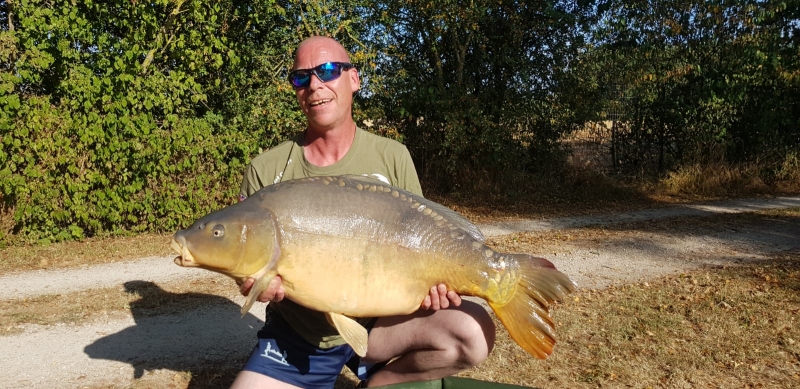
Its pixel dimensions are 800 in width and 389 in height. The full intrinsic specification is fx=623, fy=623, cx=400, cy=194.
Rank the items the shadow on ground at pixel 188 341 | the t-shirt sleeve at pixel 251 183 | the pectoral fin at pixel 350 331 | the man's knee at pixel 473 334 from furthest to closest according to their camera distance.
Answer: the shadow on ground at pixel 188 341 < the t-shirt sleeve at pixel 251 183 < the man's knee at pixel 473 334 < the pectoral fin at pixel 350 331

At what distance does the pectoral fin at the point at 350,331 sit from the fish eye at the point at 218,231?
0.55 m

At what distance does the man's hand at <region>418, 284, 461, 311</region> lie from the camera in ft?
8.80

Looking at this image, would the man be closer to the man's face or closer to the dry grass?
the man's face

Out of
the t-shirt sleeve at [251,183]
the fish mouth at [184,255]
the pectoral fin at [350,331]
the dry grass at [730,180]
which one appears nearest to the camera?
the fish mouth at [184,255]

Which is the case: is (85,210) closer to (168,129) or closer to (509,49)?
(168,129)

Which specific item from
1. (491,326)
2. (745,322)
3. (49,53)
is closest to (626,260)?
(745,322)

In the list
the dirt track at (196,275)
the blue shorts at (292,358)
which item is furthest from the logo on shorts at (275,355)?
the dirt track at (196,275)

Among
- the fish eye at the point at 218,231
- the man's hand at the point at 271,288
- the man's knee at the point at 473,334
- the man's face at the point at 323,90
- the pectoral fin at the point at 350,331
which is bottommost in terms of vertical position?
the man's knee at the point at 473,334

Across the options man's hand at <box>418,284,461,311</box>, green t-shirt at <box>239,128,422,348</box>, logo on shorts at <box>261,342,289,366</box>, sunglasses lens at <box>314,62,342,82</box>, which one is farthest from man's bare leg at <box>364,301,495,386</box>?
sunglasses lens at <box>314,62,342,82</box>

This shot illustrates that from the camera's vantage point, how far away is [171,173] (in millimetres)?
9039

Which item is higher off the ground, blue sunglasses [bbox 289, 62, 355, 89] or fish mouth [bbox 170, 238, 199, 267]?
blue sunglasses [bbox 289, 62, 355, 89]

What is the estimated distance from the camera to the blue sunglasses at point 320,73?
9.86 ft

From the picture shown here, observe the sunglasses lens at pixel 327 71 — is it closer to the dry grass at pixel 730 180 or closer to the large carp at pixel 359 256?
the large carp at pixel 359 256

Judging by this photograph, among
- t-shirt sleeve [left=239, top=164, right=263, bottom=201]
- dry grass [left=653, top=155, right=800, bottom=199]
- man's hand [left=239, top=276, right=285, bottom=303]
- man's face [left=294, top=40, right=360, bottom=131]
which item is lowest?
dry grass [left=653, top=155, right=800, bottom=199]
